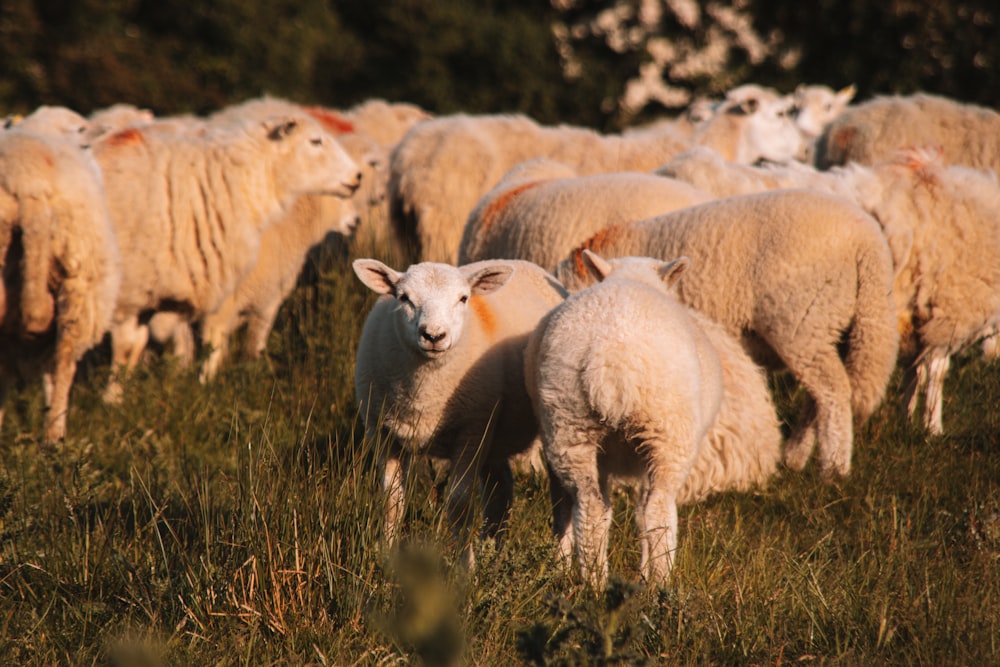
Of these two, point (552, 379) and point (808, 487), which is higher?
point (552, 379)

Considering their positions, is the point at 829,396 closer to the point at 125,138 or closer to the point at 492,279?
the point at 492,279

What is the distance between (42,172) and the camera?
597cm

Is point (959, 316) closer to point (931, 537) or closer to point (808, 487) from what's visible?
point (808, 487)

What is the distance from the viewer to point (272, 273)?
9219 mm

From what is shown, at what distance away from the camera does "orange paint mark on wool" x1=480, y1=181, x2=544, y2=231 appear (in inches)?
291

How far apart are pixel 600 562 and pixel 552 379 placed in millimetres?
673

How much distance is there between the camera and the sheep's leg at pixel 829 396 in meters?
5.92

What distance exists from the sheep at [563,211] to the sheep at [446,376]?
6.77 ft

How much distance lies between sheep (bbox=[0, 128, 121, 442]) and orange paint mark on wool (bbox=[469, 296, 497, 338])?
257cm

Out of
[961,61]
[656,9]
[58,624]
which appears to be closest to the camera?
[58,624]

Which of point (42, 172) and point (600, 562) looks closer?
point (600, 562)

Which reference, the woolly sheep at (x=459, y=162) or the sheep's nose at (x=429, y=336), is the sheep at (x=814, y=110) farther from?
the sheep's nose at (x=429, y=336)

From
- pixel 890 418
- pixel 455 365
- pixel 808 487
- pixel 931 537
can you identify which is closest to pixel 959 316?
pixel 890 418

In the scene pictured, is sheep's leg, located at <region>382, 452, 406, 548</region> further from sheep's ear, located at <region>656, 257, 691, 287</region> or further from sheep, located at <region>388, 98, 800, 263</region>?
sheep, located at <region>388, 98, 800, 263</region>
